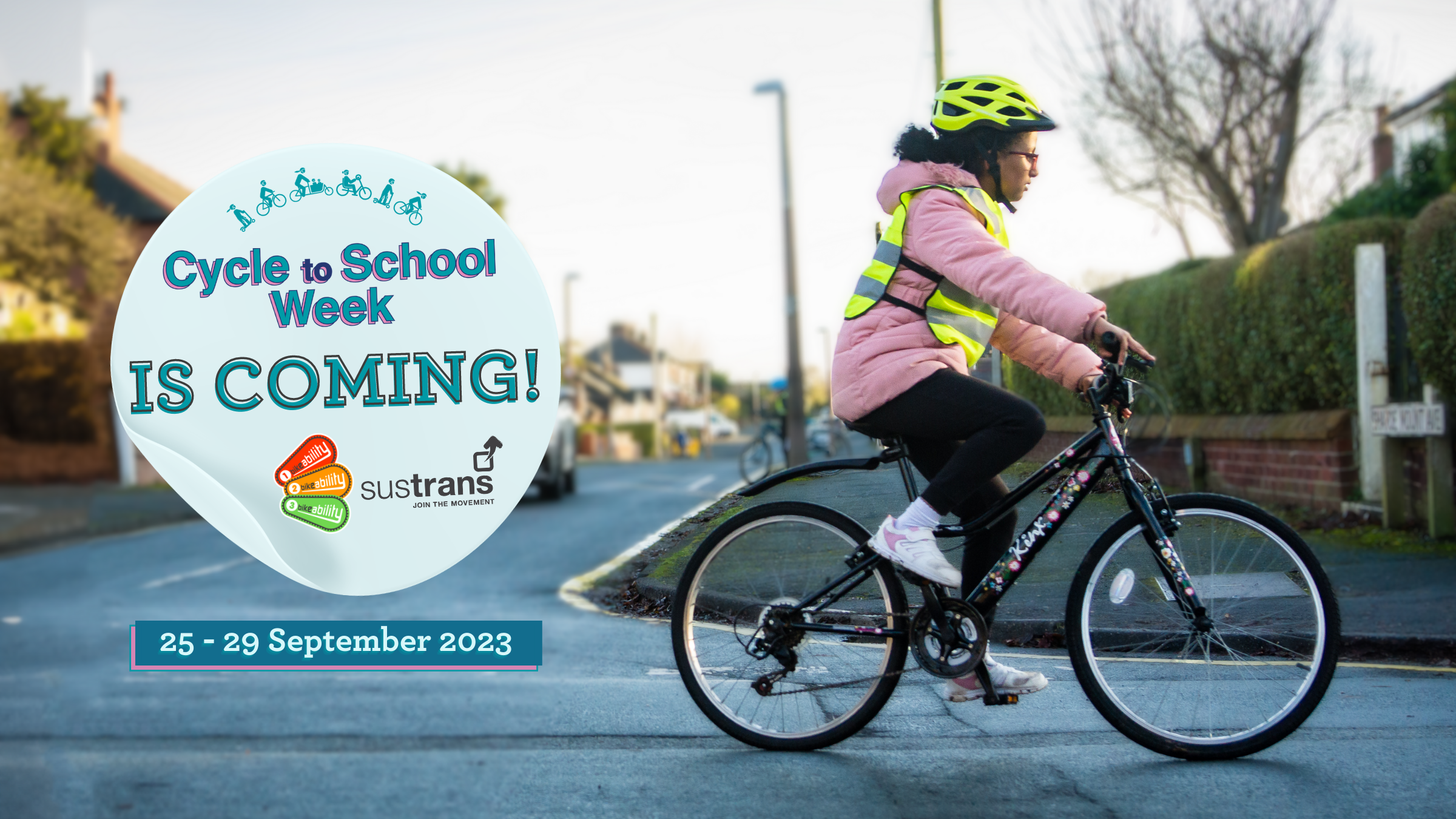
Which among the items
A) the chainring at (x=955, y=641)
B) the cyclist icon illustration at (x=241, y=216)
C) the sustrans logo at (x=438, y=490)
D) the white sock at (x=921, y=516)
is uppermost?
the cyclist icon illustration at (x=241, y=216)

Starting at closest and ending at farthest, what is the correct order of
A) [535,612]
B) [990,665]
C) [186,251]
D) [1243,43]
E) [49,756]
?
1. [186,251]
2. [990,665]
3. [49,756]
4. [535,612]
5. [1243,43]

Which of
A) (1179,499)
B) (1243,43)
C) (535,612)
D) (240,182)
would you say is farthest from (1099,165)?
(240,182)

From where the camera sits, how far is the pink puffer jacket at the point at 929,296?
2.42 meters

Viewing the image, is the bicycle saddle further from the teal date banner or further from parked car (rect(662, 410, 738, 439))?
parked car (rect(662, 410, 738, 439))

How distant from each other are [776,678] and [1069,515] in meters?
0.81

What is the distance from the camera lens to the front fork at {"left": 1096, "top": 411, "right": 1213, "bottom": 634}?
269 cm

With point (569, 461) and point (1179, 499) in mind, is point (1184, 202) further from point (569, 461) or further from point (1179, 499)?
point (1179, 499)

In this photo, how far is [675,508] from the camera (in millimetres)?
14438

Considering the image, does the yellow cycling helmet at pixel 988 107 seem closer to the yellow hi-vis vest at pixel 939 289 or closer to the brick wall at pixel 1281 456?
the yellow hi-vis vest at pixel 939 289

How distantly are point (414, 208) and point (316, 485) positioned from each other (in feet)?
1.93

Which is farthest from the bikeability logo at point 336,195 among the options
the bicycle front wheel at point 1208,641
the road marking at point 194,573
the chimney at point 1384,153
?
the chimney at point 1384,153

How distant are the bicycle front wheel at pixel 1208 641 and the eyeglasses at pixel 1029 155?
853 mm

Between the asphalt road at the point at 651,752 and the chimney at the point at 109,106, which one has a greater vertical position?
the chimney at the point at 109,106

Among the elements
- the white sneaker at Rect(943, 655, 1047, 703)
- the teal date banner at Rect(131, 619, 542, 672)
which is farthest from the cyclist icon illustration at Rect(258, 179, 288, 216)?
the white sneaker at Rect(943, 655, 1047, 703)
